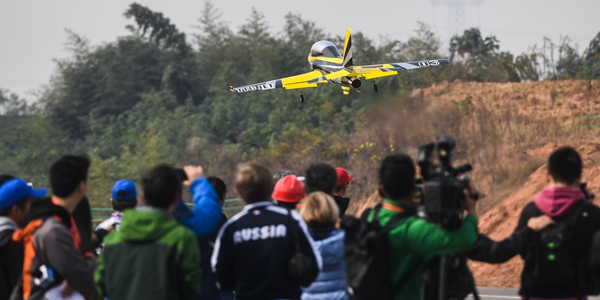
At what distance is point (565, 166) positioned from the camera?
5.75 metres

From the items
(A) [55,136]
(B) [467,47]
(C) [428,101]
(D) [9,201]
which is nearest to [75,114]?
(A) [55,136]

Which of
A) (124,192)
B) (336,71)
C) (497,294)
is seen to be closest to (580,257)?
(124,192)

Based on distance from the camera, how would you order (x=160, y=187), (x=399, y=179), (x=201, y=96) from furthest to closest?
(x=201, y=96)
(x=399, y=179)
(x=160, y=187)

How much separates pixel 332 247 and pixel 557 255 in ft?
4.95

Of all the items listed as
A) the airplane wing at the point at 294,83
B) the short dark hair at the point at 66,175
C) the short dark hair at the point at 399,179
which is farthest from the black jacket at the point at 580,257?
the airplane wing at the point at 294,83

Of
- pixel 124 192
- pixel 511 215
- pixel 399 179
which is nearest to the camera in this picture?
pixel 399 179

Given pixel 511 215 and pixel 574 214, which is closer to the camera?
pixel 574 214

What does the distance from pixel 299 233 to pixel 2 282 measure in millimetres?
2245

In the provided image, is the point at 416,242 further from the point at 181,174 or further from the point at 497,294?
the point at 497,294

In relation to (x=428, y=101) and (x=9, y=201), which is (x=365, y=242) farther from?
(x=428, y=101)

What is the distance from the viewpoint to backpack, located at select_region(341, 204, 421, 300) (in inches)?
209

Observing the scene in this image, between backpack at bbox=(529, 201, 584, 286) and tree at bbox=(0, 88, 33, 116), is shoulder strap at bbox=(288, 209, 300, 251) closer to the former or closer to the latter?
backpack at bbox=(529, 201, 584, 286)

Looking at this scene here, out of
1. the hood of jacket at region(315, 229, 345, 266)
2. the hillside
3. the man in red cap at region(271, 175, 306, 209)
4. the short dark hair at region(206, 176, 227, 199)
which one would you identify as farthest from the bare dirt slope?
the hood of jacket at region(315, 229, 345, 266)

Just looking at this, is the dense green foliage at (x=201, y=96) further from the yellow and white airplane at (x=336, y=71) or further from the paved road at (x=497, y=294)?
the paved road at (x=497, y=294)
